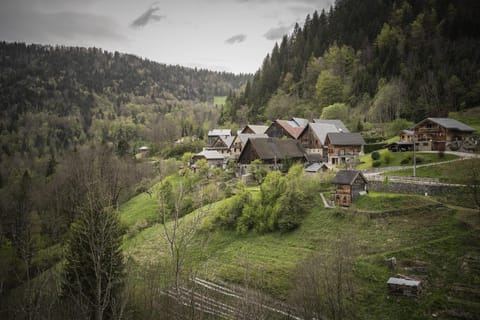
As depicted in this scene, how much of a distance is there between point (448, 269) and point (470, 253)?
6.71 ft

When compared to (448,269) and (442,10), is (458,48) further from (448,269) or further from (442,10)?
(448,269)

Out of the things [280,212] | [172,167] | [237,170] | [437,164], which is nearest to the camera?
[280,212]

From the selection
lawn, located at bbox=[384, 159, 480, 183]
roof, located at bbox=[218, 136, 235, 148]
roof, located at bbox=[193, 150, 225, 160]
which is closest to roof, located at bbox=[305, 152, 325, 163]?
lawn, located at bbox=[384, 159, 480, 183]

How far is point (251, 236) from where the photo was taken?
33.1 metres

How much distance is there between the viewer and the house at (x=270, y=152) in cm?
4762

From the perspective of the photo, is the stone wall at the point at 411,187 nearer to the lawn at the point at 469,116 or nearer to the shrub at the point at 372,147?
the shrub at the point at 372,147

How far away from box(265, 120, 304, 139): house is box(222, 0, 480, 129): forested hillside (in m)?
9.07

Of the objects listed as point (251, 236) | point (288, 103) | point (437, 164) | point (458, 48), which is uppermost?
point (458, 48)

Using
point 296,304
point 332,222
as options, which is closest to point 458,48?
point 332,222

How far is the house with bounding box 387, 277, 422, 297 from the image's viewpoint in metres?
19.4

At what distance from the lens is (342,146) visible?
161 feet

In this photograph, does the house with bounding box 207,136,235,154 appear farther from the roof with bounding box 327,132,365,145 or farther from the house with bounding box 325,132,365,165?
the roof with bounding box 327,132,365,145

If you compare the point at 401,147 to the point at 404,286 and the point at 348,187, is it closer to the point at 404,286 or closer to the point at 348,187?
the point at 348,187

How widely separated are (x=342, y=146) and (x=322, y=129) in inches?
251
